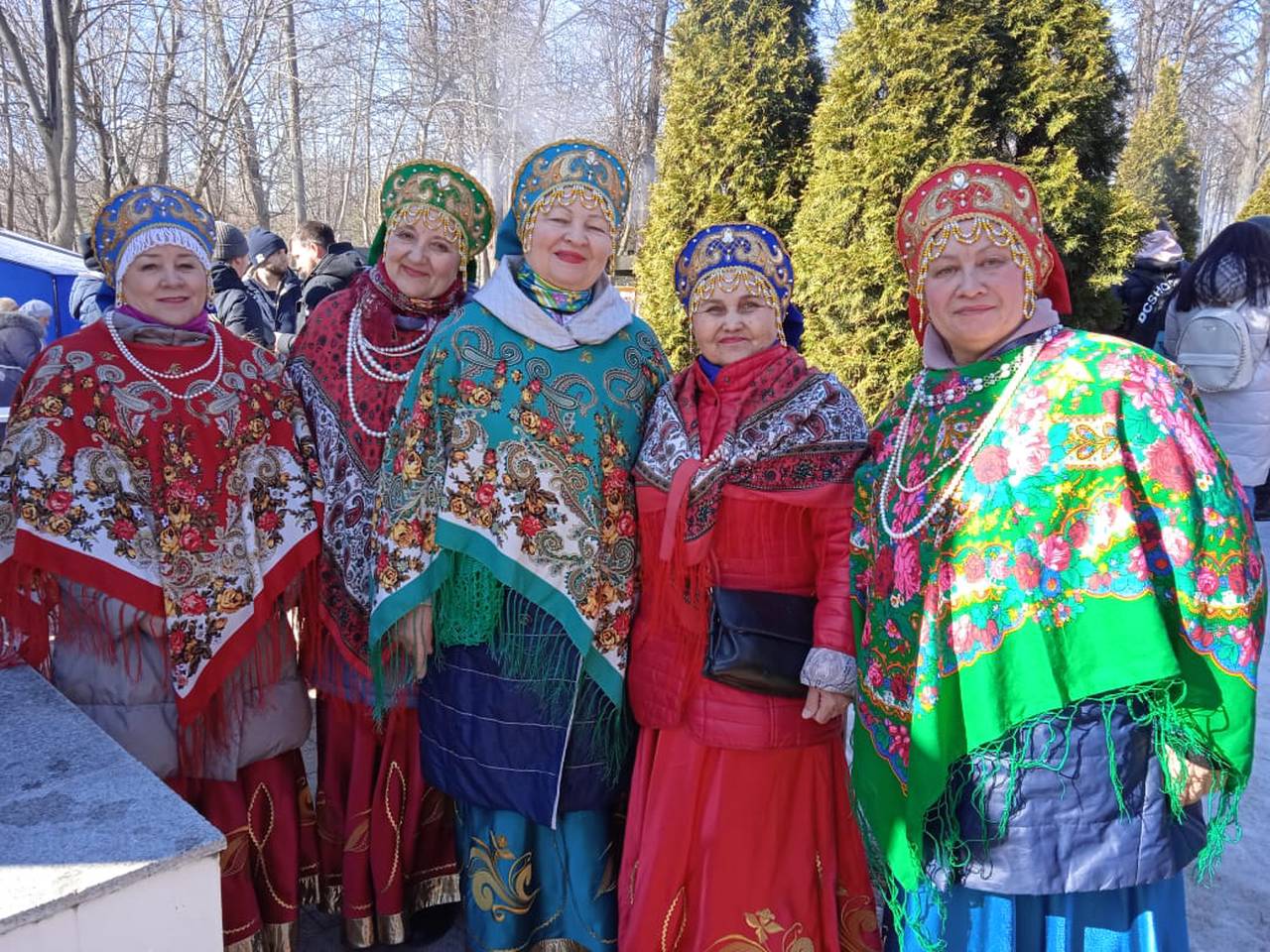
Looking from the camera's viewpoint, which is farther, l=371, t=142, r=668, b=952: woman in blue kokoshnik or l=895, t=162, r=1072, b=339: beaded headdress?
l=371, t=142, r=668, b=952: woman in blue kokoshnik

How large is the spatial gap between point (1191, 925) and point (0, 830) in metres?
2.86

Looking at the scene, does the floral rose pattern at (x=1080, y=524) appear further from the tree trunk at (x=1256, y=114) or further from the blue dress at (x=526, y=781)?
the tree trunk at (x=1256, y=114)

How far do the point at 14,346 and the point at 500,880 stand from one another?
4978 mm

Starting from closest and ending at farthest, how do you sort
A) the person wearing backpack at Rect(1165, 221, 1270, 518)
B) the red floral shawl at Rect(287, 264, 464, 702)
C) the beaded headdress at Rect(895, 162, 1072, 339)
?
1. the beaded headdress at Rect(895, 162, 1072, 339)
2. the red floral shawl at Rect(287, 264, 464, 702)
3. the person wearing backpack at Rect(1165, 221, 1270, 518)

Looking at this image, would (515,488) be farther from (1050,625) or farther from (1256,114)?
(1256,114)

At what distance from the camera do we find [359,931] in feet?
8.26

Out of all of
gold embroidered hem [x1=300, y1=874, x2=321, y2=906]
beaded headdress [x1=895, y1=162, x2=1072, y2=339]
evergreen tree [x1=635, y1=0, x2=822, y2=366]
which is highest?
evergreen tree [x1=635, y1=0, x2=822, y2=366]

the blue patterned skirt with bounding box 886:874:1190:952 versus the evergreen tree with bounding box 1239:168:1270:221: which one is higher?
the evergreen tree with bounding box 1239:168:1270:221

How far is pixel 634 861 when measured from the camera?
2.21 metres

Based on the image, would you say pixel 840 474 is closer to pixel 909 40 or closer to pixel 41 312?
pixel 909 40

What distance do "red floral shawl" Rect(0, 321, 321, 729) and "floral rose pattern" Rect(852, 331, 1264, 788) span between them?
1.50m

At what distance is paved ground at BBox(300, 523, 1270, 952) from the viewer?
2.54m

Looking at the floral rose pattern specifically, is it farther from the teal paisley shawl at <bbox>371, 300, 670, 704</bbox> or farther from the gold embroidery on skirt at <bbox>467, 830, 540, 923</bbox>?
the gold embroidery on skirt at <bbox>467, 830, 540, 923</bbox>

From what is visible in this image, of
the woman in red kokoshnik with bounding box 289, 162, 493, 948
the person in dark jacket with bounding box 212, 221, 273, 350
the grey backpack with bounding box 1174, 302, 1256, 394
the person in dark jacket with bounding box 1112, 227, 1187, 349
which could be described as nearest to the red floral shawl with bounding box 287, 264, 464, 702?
the woman in red kokoshnik with bounding box 289, 162, 493, 948
